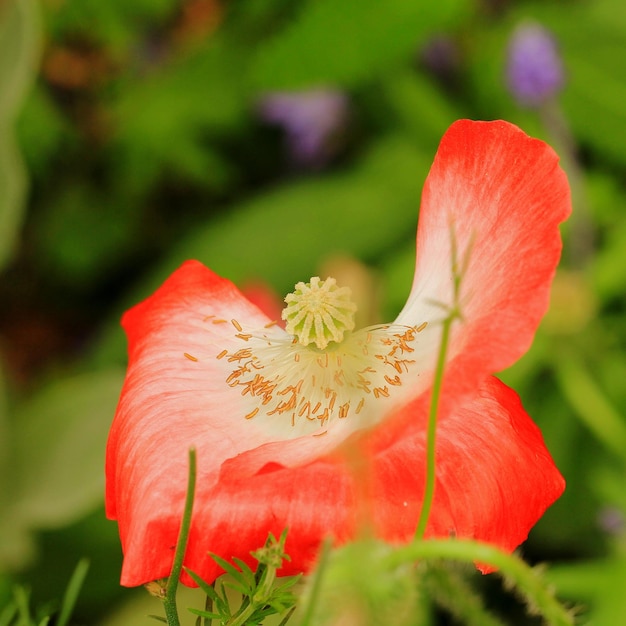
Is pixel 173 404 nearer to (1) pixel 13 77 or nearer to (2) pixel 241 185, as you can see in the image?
(1) pixel 13 77

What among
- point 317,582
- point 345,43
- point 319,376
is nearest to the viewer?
point 317,582

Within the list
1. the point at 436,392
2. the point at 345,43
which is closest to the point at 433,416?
the point at 436,392

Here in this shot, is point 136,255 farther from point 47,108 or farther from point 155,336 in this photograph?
point 155,336

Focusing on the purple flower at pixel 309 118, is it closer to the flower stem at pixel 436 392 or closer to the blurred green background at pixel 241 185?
the blurred green background at pixel 241 185

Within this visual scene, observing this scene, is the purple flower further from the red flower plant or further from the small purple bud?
the red flower plant

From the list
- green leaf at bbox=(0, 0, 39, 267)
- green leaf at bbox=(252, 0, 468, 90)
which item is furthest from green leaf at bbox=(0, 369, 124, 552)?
green leaf at bbox=(252, 0, 468, 90)

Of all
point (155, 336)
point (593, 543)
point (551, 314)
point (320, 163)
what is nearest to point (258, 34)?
point (320, 163)
